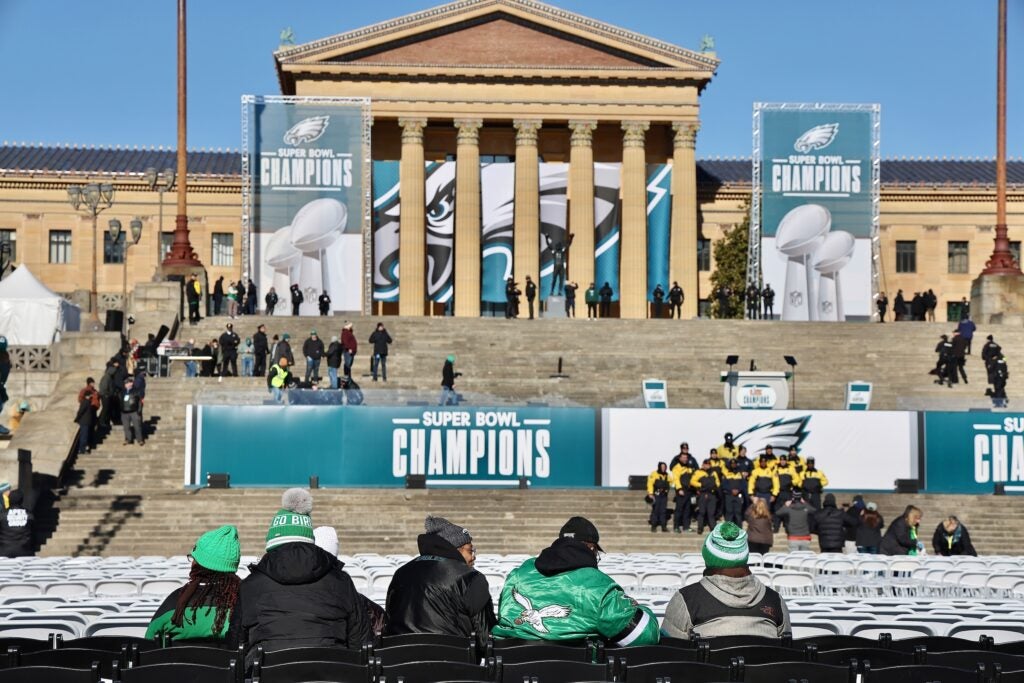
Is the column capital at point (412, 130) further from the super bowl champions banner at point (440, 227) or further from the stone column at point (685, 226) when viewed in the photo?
the stone column at point (685, 226)

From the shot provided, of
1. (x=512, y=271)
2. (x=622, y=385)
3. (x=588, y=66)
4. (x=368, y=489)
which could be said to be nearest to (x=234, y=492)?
(x=368, y=489)

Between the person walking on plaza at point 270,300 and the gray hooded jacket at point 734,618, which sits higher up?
the person walking on plaza at point 270,300

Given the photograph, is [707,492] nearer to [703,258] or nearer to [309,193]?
[309,193]

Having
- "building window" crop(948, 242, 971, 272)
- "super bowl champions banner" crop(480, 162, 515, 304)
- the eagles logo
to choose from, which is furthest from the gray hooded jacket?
"building window" crop(948, 242, 971, 272)

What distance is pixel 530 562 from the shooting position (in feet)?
31.1

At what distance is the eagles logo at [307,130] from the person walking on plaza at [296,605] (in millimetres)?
47072

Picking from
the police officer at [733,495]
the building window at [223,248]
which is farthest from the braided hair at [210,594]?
the building window at [223,248]

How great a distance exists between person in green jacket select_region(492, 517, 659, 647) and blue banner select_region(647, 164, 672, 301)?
178 feet

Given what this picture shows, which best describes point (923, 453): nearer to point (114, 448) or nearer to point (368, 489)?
point (368, 489)

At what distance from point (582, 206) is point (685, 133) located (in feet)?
16.9

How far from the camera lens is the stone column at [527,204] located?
64.8m

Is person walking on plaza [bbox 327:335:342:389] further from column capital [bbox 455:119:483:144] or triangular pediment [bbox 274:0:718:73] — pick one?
column capital [bbox 455:119:483:144]

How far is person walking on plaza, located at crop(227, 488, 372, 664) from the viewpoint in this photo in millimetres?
8758

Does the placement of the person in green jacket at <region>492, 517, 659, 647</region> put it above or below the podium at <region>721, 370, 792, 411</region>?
below
